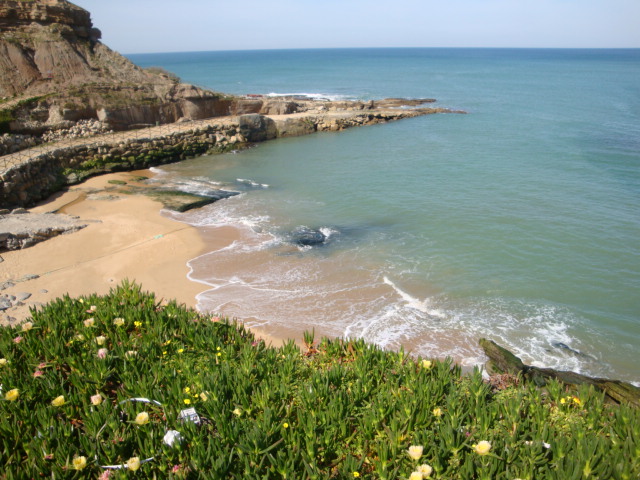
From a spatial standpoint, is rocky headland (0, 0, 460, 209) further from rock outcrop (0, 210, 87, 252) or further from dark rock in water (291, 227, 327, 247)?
dark rock in water (291, 227, 327, 247)

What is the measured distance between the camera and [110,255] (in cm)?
1387

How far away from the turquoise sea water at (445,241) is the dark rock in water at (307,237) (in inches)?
16.1

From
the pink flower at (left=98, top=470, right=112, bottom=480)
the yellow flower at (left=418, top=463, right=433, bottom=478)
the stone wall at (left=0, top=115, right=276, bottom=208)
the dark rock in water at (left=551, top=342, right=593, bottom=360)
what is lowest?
the dark rock in water at (left=551, top=342, right=593, bottom=360)

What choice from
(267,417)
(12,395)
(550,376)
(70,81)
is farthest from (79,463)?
(70,81)

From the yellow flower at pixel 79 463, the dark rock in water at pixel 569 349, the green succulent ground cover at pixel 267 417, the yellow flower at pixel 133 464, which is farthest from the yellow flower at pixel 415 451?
the dark rock in water at pixel 569 349

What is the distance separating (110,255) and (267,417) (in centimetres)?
1123

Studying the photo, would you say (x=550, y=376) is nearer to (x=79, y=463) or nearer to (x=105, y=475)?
→ (x=105, y=475)

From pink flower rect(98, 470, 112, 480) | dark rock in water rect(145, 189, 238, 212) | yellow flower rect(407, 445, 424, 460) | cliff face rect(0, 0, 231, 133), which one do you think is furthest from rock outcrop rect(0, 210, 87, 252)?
yellow flower rect(407, 445, 424, 460)

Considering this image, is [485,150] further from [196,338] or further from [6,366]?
[6,366]

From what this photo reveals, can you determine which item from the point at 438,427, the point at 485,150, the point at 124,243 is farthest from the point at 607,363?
the point at 485,150

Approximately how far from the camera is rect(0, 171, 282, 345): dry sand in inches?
461

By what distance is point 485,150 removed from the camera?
1061 inches

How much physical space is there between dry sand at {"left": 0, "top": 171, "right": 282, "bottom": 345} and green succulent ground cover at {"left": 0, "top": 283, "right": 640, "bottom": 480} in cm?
413

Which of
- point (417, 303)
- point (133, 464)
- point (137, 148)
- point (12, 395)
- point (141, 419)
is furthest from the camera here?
point (137, 148)
